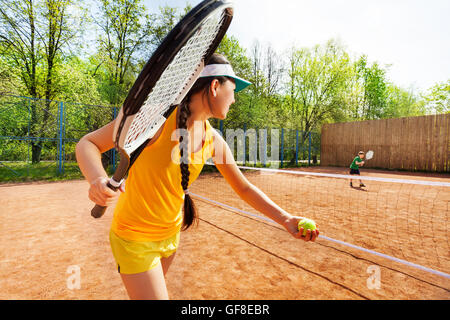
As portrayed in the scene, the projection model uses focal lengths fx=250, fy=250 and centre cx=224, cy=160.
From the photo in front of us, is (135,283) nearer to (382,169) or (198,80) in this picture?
(198,80)

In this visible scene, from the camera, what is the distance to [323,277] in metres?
3.04

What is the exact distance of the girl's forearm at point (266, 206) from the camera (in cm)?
145

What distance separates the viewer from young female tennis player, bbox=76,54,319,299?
110 cm

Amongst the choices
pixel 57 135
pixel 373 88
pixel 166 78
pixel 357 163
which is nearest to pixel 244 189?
pixel 166 78

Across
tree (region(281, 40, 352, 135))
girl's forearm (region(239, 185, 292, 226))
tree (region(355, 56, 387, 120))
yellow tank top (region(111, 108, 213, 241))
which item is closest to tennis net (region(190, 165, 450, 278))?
girl's forearm (region(239, 185, 292, 226))

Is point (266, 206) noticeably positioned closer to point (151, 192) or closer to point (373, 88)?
point (151, 192)

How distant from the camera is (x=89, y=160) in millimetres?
985

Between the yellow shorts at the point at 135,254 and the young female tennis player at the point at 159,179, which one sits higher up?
the young female tennis player at the point at 159,179

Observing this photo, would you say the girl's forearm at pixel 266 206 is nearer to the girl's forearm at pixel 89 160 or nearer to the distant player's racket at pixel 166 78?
the distant player's racket at pixel 166 78

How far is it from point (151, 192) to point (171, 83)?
51cm

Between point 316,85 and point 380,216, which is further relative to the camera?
point 316,85

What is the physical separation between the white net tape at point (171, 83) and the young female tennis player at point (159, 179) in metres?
0.08

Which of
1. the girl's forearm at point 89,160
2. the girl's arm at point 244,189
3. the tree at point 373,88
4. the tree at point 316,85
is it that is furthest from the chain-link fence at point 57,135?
the tree at point 373,88
